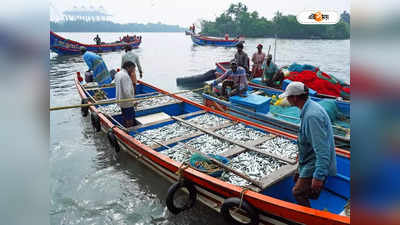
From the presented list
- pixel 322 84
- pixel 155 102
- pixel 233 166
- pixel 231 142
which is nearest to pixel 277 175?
pixel 233 166

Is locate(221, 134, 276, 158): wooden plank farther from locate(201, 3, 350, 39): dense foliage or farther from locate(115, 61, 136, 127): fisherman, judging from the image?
locate(201, 3, 350, 39): dense foliage

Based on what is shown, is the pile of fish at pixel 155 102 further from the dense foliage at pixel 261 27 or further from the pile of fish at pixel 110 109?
the dense foliage at pixel 261 27

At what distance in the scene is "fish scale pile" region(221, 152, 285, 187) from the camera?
15.3 feet

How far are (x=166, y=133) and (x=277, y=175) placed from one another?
3137 millimetres

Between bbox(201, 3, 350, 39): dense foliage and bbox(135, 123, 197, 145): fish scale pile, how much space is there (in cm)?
6912

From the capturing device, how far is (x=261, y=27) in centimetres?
7781

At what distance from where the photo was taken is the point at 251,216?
12.9 ft
